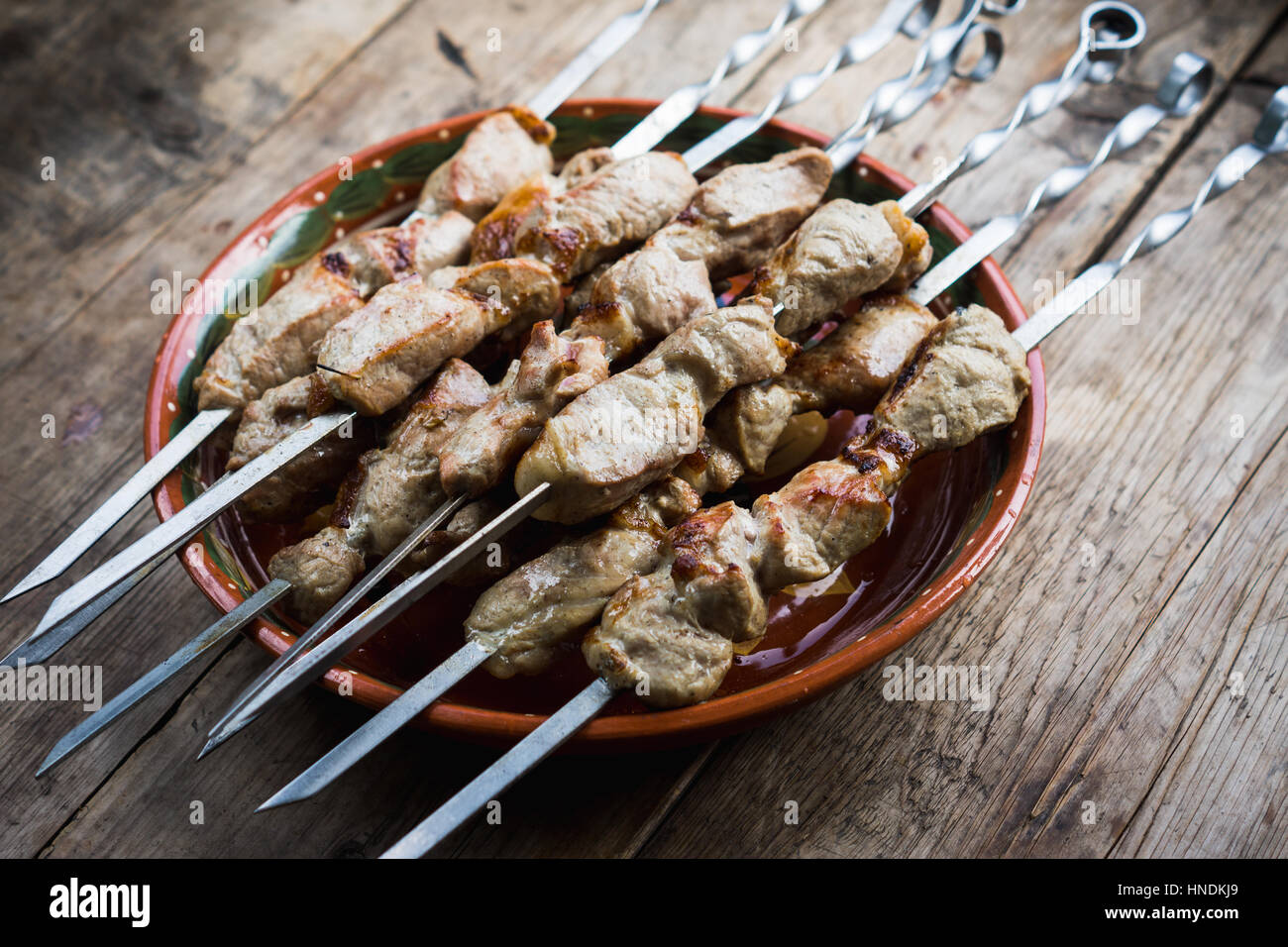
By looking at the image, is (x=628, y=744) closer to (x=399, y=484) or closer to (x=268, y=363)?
(x=399, y=484)

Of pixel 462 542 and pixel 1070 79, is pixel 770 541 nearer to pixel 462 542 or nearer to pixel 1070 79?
pixel 462 542

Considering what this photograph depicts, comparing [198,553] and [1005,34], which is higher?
[198,553]

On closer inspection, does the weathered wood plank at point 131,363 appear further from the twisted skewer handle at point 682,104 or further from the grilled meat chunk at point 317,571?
the twisted skewer handle at point 682,104

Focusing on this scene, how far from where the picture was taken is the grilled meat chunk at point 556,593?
2229 mm

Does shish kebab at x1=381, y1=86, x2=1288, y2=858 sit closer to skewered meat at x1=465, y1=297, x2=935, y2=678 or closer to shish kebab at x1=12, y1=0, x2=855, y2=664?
skewered meat at x1=465, y1=297, x2=935, y2=678

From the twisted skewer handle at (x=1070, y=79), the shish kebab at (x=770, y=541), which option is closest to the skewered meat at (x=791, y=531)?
the shish kebab at (x=770, y=541)

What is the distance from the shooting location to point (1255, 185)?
3.75 m

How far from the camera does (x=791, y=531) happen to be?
2277 mm

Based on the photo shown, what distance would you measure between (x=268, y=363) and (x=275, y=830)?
1.18m

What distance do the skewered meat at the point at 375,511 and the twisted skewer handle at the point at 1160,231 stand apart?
4.99ft

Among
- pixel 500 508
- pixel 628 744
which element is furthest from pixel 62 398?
A: pixel 628 744

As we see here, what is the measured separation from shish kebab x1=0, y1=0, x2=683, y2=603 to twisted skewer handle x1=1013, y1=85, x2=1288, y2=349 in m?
1.56

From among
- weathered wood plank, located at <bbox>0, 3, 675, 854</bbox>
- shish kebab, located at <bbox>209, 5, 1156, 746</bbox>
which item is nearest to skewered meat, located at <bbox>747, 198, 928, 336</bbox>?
shish kebab, located at <bbox>209, 5, 1156, 746</bbox>
